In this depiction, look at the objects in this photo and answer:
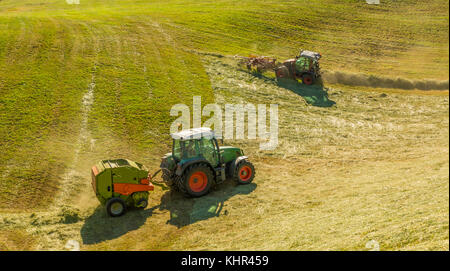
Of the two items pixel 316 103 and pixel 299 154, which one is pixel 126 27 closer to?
Result: pixel 316 103

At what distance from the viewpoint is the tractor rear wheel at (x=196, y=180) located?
1481 centimetres

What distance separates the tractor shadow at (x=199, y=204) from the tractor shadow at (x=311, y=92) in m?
13.6

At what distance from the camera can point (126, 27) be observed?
39.2 m

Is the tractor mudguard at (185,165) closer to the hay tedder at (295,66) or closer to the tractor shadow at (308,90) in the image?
the tractor shadow at (308,90)

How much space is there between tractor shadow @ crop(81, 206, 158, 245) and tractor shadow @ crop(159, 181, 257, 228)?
0.94 m

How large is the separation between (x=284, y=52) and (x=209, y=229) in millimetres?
28342

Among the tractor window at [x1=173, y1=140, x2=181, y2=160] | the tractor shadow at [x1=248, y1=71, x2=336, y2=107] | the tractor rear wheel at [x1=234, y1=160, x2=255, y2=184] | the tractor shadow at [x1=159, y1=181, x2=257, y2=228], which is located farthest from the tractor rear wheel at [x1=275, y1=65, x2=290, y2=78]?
the tractor window at [x1=173, y1=140, x2=181, y2=160]

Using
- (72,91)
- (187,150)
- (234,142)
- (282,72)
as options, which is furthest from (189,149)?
(282,72)

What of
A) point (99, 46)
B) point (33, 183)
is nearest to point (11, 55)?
point (99, 46)

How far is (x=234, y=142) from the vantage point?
21875 millimetres

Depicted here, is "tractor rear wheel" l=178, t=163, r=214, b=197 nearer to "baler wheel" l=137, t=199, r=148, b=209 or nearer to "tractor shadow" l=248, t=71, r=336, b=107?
"baler wheel" l=137, t=199, r=148, b=209

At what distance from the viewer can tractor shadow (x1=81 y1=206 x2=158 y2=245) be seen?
12.7 m

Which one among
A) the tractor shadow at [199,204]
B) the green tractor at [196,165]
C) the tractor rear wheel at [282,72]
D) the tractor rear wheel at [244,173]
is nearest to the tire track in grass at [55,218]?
the tractor shadow at [199,204]

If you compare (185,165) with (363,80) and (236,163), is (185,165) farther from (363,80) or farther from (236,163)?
(363,80)
